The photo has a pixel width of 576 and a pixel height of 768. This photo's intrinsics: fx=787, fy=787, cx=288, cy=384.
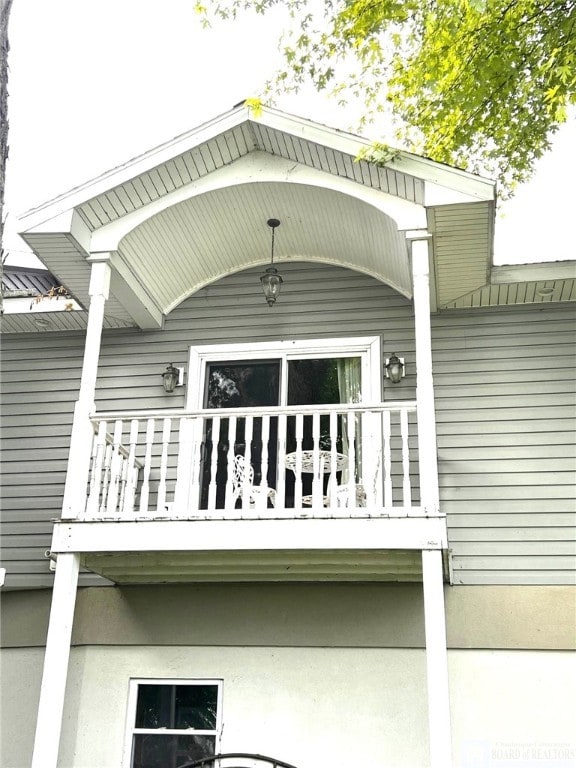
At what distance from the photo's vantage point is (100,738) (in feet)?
20.7

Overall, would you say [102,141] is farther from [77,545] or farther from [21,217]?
[77,545]

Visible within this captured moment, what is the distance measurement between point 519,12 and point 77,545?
5525 mm

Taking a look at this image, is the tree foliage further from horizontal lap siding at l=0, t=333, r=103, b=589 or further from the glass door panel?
horizontal lap siding at l=0, t=333, r=103, b=589

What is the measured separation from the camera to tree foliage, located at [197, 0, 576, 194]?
653 cm

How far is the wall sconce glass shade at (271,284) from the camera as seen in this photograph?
7.06 m

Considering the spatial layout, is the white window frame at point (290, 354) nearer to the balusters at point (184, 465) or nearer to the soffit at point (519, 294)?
the soffit at point (519, 294)

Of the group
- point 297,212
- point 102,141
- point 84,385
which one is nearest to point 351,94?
point 297,212

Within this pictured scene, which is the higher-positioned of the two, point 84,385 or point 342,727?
point 84,385

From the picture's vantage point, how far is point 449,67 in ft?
22.8

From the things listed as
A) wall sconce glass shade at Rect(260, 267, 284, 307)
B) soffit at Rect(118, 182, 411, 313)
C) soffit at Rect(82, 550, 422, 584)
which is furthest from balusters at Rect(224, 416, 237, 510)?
soffit at Rect(118, 182, 411, 313)

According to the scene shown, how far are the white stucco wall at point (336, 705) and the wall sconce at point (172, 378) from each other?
7.66 feet

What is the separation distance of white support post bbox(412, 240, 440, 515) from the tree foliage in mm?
1548

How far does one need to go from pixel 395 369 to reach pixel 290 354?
1027 mm

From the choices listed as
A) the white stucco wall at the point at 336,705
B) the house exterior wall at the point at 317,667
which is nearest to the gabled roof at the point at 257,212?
the house exterior wall at the point at 317,667
